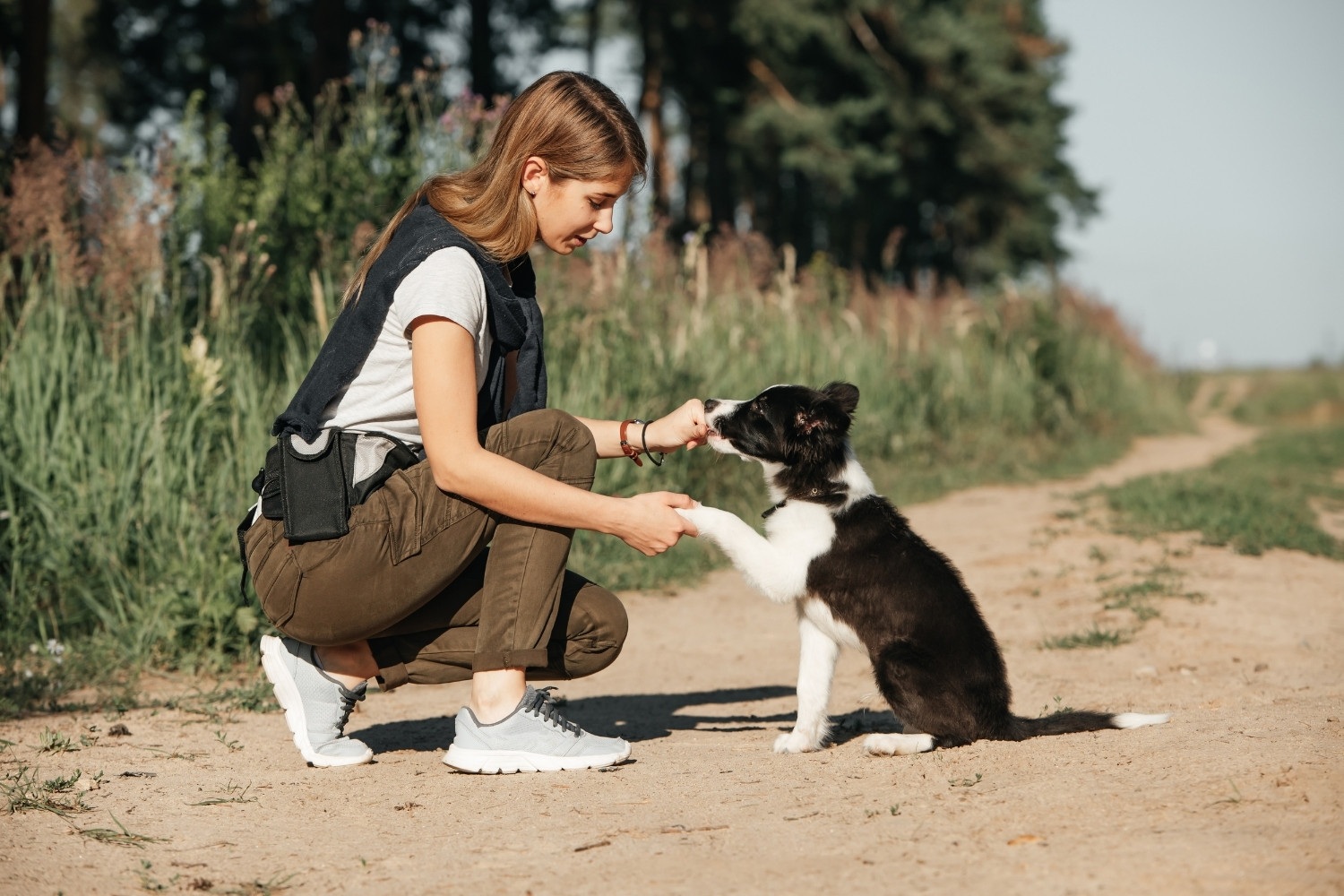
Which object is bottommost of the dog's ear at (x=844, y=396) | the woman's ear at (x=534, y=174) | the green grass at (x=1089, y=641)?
the green grass at (x=1089, y=641)

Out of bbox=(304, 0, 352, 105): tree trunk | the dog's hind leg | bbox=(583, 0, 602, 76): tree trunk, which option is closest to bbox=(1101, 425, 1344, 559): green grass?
the dog's hind leg

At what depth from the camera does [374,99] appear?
279 inches

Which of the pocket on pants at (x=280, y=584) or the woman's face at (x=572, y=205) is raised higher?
the woman's face at (x=572, y=205)

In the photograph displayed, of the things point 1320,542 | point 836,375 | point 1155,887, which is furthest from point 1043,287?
point 1155,887

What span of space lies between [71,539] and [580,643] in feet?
8.63

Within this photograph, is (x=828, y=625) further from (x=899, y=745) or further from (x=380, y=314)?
(x=380, y=314)

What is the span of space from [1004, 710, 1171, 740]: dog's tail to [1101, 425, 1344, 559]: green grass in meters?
3.93

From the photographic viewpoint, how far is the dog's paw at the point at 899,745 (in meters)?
3.67

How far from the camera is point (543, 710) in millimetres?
3582

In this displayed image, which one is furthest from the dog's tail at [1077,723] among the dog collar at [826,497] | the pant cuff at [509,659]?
the pant cuff at [509,659]

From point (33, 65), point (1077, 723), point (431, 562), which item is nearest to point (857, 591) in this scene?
point (1077, 723)

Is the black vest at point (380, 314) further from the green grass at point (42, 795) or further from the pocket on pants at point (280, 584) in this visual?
the green grass at point (42, 795)

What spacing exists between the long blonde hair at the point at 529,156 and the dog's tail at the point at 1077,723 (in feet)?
6.68

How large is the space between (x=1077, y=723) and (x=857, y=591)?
0.76 metres
